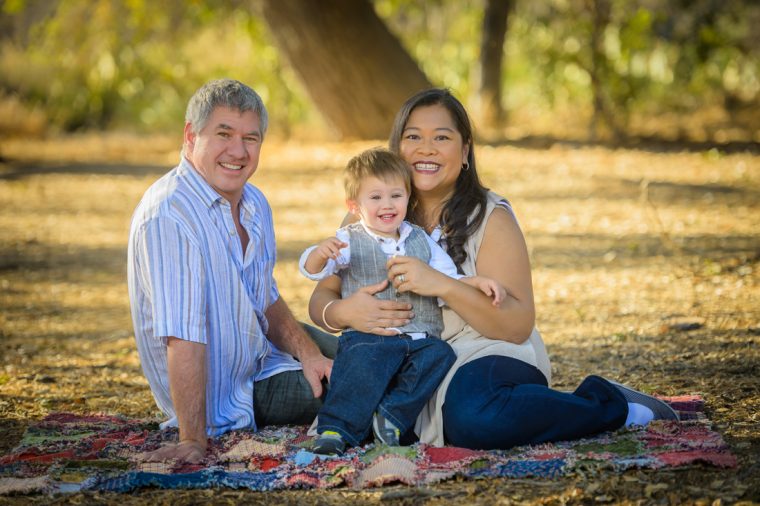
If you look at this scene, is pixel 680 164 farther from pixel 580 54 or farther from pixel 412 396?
pixel 412 396

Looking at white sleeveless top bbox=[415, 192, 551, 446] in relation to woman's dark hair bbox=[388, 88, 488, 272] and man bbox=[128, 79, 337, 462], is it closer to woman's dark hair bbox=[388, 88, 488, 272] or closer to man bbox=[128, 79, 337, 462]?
woman's dark hair bbox=[388, 88, 488, 272]

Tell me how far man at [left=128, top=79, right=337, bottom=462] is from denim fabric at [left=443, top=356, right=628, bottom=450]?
68 centimetres

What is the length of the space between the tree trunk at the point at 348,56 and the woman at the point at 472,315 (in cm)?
821

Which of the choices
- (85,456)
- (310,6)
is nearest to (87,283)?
(85,456)

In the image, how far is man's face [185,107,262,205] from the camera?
13.1ft

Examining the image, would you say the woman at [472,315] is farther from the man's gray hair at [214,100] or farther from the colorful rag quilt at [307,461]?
the man's gray hair at [214,100]

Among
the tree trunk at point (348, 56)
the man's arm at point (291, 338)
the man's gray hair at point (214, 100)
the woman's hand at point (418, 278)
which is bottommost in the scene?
the man's arm at point (291, 338)

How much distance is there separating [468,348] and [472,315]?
15cm

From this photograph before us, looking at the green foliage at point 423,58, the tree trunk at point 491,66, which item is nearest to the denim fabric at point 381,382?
the green foliage at point 423,58

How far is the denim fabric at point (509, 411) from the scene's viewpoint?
3.80m

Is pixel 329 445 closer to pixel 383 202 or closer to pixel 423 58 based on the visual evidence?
pixel 383 202

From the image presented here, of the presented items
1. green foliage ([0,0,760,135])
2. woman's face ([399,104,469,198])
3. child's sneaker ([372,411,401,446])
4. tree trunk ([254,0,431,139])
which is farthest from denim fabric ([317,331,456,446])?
green foliage ([0,0,760,135])

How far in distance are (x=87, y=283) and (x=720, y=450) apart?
5.85 metres

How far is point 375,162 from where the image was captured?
13.3ft
